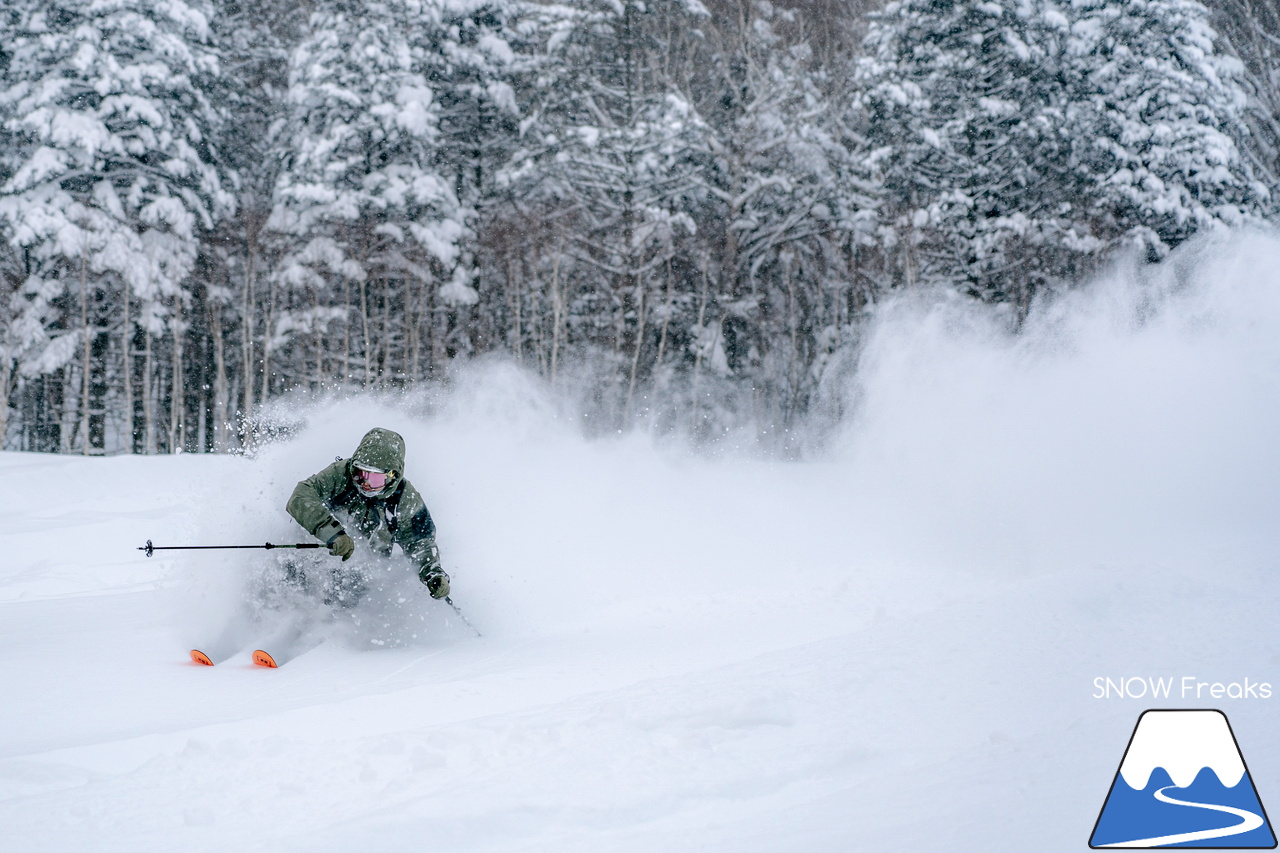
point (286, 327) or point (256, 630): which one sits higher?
point (286, 327)

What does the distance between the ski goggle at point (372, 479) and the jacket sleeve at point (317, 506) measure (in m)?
0.30

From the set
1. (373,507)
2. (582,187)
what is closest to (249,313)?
(582,187)

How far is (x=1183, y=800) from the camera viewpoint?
3.84 metres

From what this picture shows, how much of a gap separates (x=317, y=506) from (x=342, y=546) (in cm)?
37

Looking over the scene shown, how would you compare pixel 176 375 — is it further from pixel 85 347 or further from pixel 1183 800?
pixel 1183 800

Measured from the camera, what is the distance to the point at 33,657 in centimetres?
677

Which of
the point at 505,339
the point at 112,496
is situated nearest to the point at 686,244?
the point at 505,339

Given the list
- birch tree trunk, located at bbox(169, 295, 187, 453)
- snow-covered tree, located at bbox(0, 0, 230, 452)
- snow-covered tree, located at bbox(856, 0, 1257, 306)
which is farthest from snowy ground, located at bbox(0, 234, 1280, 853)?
snow-covered tree, located at bbox(856, 0, 1257, 306)

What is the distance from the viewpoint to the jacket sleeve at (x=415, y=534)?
7109mm

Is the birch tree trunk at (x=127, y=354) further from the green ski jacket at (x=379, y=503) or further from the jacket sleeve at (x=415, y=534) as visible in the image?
the jacket sleeve at (x=415, y=534)

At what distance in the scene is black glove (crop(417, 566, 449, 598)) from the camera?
6941mm

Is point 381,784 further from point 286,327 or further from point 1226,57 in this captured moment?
point 1226,57

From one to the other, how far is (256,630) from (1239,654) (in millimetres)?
6494

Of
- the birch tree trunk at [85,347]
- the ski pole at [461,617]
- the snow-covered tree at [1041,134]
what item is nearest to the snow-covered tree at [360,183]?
the birch tree trunk at [85,347]
